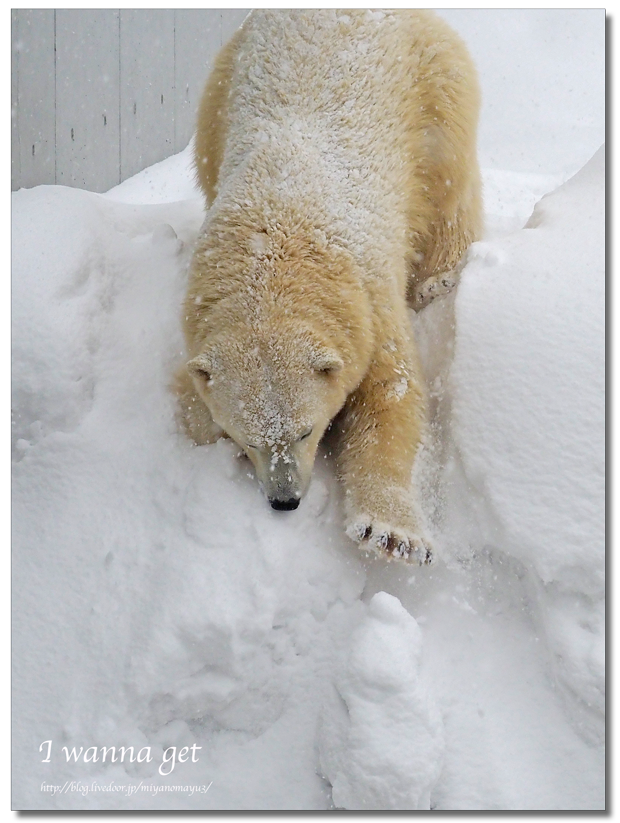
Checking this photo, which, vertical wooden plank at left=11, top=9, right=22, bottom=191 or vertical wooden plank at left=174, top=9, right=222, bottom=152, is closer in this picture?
vertical wooden plank at left=11, top=9, right=22, bottom=191

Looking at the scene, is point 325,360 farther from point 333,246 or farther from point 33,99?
point 33,99

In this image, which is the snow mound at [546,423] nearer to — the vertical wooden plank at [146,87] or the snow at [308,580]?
the snow at [308,580]

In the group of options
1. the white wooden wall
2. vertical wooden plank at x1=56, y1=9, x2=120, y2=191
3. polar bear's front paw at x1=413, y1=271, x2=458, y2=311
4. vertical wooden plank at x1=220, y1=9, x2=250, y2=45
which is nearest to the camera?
polar bear's front paw at x1=413, y1=271, x2=458, y2=311

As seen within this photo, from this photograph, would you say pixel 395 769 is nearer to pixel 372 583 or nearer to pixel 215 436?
pixel 372 583

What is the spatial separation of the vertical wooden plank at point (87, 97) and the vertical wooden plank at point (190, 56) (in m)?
0.47

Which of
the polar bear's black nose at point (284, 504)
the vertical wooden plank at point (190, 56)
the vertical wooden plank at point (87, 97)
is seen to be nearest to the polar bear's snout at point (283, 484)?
the polar bear's black nose at point (284, 504)

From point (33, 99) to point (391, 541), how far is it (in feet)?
10.9

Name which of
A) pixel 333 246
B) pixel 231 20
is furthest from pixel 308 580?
pixel 231 20

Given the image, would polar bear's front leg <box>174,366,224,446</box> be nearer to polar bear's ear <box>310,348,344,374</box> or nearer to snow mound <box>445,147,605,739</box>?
polar bear's ear <box>310,348,344,374</box>

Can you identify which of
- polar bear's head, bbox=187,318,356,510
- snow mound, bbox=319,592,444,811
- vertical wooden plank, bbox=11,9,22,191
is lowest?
snow mound, bbox=319,592,444,811

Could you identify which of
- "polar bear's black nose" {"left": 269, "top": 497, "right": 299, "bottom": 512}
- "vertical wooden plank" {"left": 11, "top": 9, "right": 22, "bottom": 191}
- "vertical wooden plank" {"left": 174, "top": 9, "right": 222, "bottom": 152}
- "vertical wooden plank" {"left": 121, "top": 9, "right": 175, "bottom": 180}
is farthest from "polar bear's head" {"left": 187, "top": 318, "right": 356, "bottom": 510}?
"vertical wooden plank" {"left": 121, "top": 9, "right": 175, "bottom": 180}

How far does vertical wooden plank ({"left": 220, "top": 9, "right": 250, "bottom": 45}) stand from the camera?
12.0 feet

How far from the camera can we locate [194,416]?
2955 mm

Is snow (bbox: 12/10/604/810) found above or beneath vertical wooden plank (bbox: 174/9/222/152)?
beneath
